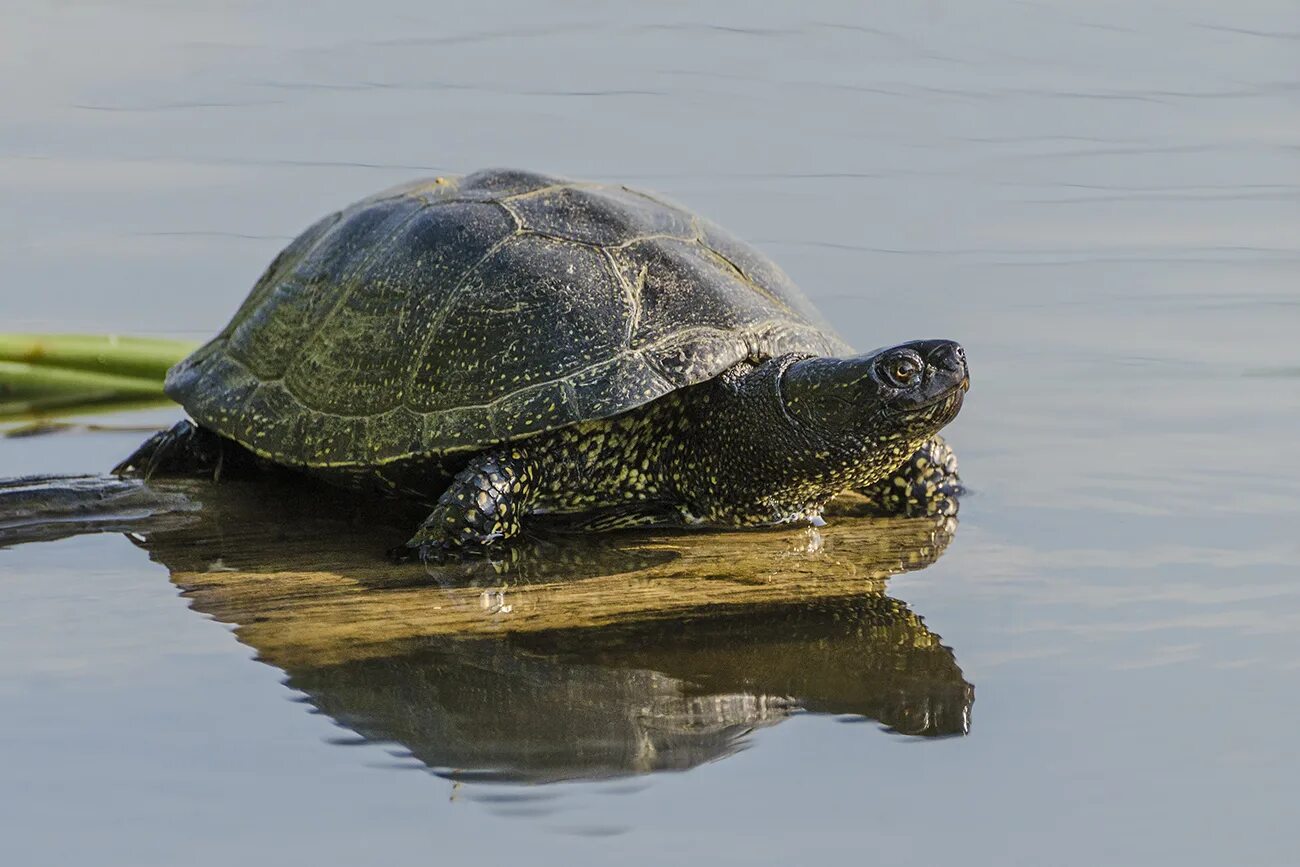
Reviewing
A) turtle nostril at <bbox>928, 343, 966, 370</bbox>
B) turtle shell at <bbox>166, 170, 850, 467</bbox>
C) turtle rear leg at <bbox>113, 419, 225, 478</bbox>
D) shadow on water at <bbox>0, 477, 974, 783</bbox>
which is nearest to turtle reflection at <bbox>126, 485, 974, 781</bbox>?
shadow on water at <bbox>0, 477, 974, 783</bbox>

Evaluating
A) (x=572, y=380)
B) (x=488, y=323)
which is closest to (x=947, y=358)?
(x=572, y=380)

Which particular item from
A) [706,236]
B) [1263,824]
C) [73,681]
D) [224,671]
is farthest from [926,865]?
[706,236]

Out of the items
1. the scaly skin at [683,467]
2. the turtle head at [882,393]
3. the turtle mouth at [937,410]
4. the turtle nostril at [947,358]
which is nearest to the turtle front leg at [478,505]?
the scaly skin at [683,467]

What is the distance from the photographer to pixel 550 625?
427 centimetres

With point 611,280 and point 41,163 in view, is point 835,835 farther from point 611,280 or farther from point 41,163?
point 41,163

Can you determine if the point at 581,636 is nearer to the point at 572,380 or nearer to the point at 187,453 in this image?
the point at 572,380

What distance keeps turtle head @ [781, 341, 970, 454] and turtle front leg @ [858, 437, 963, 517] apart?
475 millimetres

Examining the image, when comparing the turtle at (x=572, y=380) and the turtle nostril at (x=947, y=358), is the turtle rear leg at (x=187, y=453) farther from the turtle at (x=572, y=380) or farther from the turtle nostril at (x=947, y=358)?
the turtle nostril at (x=947, y=358)

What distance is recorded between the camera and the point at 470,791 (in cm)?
321

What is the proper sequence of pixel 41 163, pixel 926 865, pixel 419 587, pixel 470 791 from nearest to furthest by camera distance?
pixel 926 865 → pixel 470 791 → pixel 419 587 → pixel 41 163

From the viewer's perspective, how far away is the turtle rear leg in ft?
19.4

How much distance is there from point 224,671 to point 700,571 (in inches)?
57.8

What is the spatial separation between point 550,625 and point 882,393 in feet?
3.83

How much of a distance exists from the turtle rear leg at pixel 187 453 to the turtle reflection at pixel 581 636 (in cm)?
52
